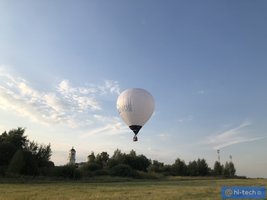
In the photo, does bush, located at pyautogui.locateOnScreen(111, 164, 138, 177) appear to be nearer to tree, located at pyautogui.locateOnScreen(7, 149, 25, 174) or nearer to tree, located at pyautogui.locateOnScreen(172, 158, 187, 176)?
tree, located at pyautogui.locateOnScreen(7, 149, 25, 174)

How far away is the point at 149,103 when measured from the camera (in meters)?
29.2

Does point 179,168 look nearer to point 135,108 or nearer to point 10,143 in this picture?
point 10,143

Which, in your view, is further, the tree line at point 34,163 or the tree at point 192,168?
the tree at point 192,168

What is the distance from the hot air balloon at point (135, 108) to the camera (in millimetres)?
28406

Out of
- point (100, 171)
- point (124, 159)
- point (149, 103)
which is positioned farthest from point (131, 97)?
point (124, 159)

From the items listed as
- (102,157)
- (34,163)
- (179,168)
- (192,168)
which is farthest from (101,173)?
(192,168)

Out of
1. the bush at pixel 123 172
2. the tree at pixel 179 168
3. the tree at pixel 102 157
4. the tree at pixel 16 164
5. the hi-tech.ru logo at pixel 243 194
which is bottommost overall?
the hi-tech.ru logo at pixel 243 194

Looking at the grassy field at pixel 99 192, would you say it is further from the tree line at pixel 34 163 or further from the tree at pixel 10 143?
the tree at pixel 10 143

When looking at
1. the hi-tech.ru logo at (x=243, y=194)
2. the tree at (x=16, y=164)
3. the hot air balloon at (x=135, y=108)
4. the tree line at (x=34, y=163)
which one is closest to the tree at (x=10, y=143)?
the tree line at (x=34, y=163)

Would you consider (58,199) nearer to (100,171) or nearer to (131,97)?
(131,97)

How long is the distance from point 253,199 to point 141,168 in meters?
78.8

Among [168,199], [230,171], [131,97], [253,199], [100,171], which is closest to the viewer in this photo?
[253,199]

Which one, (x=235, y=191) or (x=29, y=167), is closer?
(x=235, y=191)

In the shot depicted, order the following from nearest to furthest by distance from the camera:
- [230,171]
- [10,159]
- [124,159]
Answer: [10,159], [124,159], [230,171]
